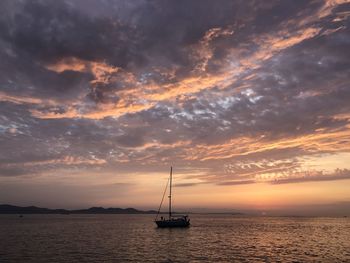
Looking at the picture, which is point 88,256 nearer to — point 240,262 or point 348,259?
point 240,262

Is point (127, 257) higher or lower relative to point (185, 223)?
lower

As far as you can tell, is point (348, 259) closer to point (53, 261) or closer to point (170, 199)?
point (53, 261)

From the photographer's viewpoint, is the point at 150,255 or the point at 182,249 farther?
the point at 182,249

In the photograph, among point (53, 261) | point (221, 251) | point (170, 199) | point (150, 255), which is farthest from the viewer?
point (170, 199)

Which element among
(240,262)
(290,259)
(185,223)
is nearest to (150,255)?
(240,262)

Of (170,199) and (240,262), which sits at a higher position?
(170,199)

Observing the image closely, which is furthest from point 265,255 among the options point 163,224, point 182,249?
point 163,224

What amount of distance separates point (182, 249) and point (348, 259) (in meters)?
31.2

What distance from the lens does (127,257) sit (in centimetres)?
6438

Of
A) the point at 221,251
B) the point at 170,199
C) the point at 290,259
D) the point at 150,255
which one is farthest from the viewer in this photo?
the point at 170,199

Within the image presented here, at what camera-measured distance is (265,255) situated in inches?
2702

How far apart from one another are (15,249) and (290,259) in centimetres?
5286

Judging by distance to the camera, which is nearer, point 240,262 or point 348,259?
point 240,262

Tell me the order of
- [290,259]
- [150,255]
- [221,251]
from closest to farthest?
[290,259], [150,255], [221,251]
